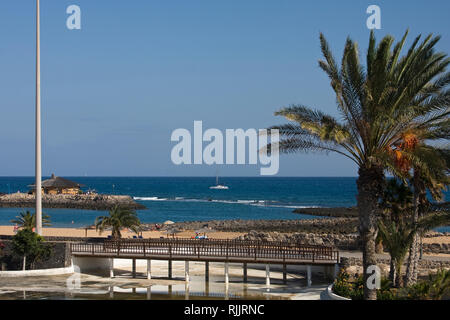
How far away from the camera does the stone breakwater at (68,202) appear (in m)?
117

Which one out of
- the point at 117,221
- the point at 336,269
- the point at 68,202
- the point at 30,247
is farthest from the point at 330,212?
the point at 30,247

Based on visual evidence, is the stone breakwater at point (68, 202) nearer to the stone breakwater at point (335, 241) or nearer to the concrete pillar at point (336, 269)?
the stone breakwater at point (335, 241)

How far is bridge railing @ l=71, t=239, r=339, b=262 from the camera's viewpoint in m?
30.0

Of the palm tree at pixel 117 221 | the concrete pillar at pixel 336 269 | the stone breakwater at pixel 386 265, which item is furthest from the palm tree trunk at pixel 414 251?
the palm tree at pixel 117 221

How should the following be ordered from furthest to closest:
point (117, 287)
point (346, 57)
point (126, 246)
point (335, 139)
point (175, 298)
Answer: point (126, 246) < point (117, 287) < point (175, 298) < point (346, 57) < point (335, 139)

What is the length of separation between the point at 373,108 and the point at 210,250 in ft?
52.0

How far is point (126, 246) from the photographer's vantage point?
3288 cm

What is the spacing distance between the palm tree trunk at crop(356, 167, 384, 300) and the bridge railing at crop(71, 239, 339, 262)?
402 inches

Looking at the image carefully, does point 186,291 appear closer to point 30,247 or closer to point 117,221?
point 30,247

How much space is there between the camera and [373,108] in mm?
18500

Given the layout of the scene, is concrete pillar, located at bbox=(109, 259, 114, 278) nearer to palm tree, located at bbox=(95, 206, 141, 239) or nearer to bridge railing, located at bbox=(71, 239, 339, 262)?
bridge railing, located at bbox=(71, 239, 339, 262)
